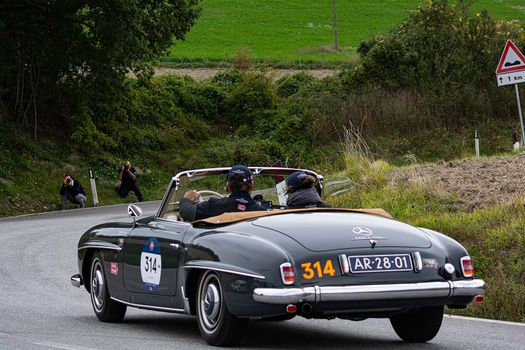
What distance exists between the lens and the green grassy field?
63562 millimetres

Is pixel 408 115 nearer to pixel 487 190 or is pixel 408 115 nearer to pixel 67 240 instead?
pixel 67 240

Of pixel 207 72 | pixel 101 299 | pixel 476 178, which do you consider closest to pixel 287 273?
pixel 101 299

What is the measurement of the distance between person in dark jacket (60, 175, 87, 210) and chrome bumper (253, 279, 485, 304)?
24.5 meters

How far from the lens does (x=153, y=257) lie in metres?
9.69

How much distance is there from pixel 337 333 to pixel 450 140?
3019 cm

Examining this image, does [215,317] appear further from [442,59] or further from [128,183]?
[442,59]

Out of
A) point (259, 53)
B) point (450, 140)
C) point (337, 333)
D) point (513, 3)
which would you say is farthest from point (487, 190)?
point (513, 3)

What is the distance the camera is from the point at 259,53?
Result: 6419 centimetres

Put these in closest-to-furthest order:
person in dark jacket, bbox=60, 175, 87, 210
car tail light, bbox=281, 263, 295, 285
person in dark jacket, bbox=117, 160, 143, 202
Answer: car tail light, bbox=281, 263, 295, 285 < person in dark jacket, bbox=60, 175, 87, 210 < person in dark jacket, bbox=117, 160, 143, 202

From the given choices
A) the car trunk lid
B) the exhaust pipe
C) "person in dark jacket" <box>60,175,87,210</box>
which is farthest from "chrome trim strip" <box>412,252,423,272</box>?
"person in dark jacket" <box>60,175,87,210</box>

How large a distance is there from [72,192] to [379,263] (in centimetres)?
2493

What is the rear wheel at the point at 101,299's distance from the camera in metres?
10.7

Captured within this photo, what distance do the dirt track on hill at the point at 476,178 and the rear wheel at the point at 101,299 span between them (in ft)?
20.2

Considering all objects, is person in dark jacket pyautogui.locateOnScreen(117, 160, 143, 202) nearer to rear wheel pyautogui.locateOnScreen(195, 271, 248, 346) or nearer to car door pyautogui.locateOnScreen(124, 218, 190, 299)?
car door pyautogui.locateOnScreen(124, 218, 190, 299)
